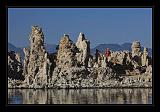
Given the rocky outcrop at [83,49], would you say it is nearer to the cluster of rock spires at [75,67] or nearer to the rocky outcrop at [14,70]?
the cluster of rock spires at [75,67]

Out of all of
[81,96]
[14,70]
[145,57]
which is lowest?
[81,96]

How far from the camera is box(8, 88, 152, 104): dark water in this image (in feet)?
15.9

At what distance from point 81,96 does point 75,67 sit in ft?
0.96

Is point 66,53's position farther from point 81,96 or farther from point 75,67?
point 81,96

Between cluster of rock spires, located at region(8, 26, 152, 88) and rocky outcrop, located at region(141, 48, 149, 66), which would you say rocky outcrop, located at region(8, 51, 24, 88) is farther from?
rocky outcrop, located at region(141, 48, 149, 66)

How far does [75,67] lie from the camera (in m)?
5.03

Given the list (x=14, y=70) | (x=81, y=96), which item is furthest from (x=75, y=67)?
(x=14, y=70)

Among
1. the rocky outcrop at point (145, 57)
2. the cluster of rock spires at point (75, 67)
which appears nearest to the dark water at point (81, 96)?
the cluster of rock spires at point (75, 67)

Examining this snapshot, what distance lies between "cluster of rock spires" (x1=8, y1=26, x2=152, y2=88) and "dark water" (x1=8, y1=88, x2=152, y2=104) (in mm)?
59

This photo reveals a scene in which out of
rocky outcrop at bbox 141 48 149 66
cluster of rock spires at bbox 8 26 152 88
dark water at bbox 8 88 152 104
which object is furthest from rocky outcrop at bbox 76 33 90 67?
rocky outcrop at bbox 141 48 149 66

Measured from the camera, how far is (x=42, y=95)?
4938mm
